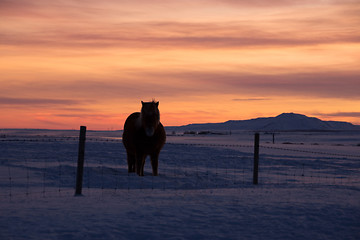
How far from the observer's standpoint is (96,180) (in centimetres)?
1255

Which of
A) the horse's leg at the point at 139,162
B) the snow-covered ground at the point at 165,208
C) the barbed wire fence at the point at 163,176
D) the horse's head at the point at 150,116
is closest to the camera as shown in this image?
the snow-covered ground at the point at 165,208

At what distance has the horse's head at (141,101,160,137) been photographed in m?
12.4

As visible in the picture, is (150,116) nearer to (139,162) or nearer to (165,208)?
(139,162)

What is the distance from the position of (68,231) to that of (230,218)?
115 inches

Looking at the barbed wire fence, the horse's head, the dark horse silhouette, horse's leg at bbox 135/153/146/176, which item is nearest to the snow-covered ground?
the barbed wire fence

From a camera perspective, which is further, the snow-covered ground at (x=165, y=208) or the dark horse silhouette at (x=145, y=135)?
the dark horse silhouette at (x=145, y=135)

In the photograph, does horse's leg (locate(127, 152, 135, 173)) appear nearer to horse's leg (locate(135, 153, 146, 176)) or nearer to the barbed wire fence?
the barbed wire fence

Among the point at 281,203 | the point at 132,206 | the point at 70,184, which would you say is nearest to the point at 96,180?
the point at 70,184

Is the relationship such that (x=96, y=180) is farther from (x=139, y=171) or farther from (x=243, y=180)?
(x=243, y=180)

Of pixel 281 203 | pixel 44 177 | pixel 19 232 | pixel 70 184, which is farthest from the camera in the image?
pixel 44 177

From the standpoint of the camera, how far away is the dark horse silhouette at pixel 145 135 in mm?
12477

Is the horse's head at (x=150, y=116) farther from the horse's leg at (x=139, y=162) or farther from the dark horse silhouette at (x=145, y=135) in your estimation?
the horse's leg at (x=139, y=162)

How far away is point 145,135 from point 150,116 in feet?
3.13

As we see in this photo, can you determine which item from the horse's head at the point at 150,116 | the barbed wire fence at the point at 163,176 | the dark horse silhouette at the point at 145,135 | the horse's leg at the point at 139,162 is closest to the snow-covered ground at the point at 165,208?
the barbed wire fence at the point at 163,176
